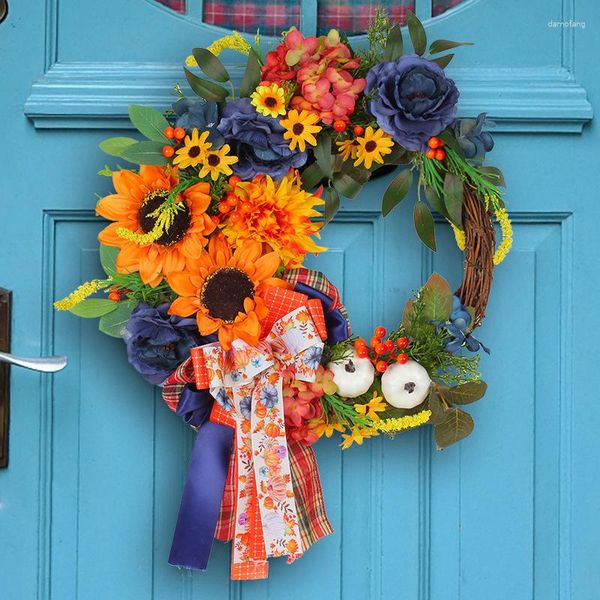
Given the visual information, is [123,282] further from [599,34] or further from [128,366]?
[599,34]

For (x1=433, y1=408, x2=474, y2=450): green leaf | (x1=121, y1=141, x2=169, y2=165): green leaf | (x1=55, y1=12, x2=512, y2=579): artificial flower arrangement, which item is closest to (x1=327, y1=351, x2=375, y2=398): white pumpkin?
(x1=55, y1=12, x2=512, y2=579): artificial flower arrangement

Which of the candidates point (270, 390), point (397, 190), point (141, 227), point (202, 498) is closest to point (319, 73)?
point (397, 190)

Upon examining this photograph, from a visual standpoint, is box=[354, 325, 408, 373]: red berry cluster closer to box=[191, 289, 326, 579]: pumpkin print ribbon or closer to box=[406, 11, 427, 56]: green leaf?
box=[191, 289, 326, 579]: pumpkin print ribbon

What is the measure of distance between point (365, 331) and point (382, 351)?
0.09 meters

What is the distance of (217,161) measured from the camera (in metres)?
1.03

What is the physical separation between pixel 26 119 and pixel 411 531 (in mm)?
725

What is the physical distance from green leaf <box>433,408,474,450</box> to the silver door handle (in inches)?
18.0

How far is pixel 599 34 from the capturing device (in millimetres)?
1144

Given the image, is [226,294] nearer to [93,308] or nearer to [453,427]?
[93,308]

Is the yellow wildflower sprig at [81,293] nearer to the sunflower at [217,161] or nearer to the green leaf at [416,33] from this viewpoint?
the sunflower at [217,161]

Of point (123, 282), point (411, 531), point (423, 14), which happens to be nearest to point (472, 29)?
point (423, 14)

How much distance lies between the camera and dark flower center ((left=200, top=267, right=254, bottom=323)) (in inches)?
40.7

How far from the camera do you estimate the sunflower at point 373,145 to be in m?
1.05

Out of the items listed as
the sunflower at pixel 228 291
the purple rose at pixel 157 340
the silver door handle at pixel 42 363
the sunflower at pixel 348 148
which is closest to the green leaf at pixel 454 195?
the sunflower at pixel 348 148
